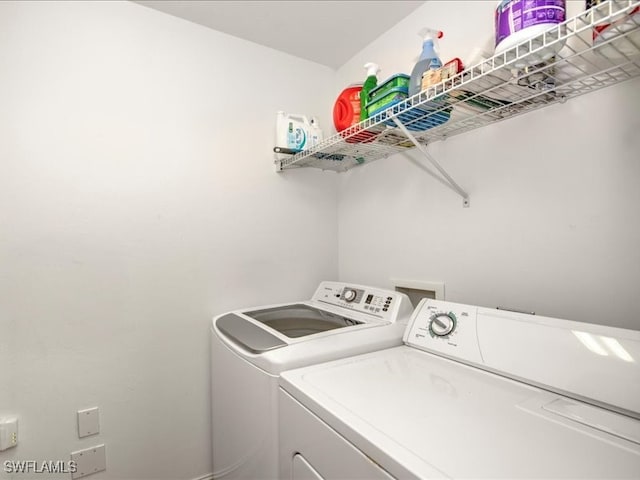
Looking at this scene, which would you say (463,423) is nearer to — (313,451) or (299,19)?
(313,451)

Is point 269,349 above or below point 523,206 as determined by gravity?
below

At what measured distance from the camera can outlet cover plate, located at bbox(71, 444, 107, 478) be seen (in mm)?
1579

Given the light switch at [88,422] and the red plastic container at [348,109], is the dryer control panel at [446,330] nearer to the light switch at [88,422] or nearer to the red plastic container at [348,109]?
the red plastic container at [348,109]

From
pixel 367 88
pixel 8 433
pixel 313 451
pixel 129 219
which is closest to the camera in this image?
pixel 313 451

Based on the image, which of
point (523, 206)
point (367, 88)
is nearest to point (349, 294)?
point (523, 206)

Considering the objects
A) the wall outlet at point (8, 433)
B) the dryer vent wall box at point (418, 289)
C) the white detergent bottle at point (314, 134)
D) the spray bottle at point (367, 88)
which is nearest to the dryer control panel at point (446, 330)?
the dryer vent wall box at point (418, 289)

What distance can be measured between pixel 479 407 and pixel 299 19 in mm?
1984

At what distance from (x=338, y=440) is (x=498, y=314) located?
75cm

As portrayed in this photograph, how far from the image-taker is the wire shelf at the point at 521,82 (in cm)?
84

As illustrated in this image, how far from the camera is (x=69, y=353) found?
5.15ft

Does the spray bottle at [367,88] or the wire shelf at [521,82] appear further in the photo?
the spray bottle at [367,88]

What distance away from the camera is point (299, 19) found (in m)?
1.87

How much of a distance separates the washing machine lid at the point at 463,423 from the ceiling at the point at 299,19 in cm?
176

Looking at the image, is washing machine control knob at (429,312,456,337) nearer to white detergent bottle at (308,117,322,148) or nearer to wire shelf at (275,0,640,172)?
wire shelf at (275,0,640,172)
